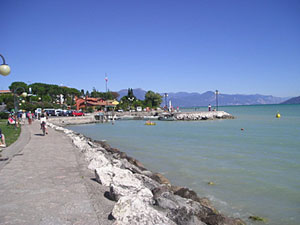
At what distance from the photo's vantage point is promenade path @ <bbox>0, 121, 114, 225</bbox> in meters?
4.27

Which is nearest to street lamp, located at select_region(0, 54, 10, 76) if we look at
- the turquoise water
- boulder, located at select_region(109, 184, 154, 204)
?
boulder, located at select_region(109, 184, 154, 204)

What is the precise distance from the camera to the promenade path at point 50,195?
4.27m

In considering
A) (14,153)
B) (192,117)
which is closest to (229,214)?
(14,153)

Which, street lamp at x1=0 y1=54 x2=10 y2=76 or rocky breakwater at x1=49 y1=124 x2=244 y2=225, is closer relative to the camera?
rocky breakwater at x1=49 y1=124 x2=244 y2=225

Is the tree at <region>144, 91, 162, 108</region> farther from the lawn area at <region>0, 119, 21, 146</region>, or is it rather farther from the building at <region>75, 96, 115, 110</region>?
the lawn area at <region>0, 119, 21, 146</region>

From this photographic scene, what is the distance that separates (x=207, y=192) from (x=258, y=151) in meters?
9.18

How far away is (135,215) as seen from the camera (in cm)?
382

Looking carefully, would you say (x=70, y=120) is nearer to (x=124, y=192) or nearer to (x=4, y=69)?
(x=4, y=69)

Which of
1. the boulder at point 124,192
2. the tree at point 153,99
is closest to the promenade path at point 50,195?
the boulder at point 124,192

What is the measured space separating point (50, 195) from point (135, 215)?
2.50 m

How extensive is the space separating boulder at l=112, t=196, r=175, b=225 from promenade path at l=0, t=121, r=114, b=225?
403 millimetres

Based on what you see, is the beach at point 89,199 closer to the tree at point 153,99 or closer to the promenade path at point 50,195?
the promenade path at point 50,195

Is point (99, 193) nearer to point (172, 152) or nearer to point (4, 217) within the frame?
point (4, 217)

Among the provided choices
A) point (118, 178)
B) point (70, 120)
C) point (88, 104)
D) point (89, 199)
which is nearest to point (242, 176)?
point (118, 178)
